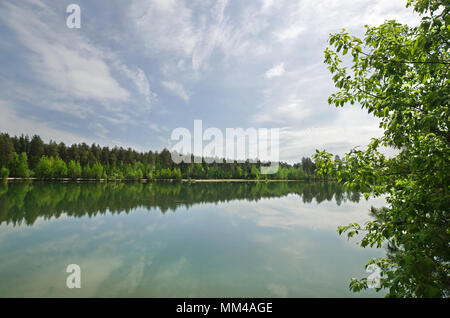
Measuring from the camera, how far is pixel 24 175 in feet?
247

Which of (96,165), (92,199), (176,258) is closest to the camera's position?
(176,258)

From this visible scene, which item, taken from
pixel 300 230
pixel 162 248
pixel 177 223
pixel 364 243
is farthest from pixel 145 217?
pixel 364 243

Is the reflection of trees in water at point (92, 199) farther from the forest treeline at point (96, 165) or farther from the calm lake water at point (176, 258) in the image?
the forest treeline at point (96, 165)

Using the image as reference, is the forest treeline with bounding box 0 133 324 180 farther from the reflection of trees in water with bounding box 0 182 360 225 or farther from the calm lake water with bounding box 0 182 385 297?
the calm lake water with bounding box 0 182 385 297

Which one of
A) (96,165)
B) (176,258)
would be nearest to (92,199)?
(176,258)

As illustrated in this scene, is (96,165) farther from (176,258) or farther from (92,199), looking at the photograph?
(176,258)

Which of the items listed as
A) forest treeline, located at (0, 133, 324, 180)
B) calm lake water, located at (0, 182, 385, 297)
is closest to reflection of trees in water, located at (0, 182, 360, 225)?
calm lake water, located at (0, 182, 385, 297)

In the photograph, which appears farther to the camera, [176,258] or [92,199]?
[92,199]

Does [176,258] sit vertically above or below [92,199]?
above

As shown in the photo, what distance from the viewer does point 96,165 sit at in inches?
3457

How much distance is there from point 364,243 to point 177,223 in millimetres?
14964

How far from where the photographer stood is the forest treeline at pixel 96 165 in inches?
2970

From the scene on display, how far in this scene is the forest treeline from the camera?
75438 mm
